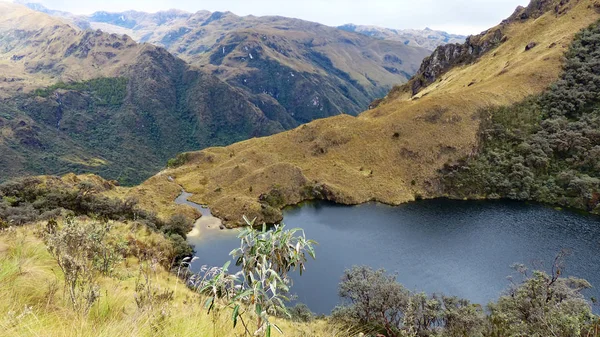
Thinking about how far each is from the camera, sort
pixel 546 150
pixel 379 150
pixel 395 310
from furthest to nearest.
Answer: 1. pixel 379 150
2. pixel 546 150
3. pixel 395 310

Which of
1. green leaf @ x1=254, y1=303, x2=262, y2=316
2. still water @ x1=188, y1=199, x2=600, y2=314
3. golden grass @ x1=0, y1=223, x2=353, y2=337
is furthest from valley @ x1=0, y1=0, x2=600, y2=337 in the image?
green leaf @ x1=254, y1=303, x2=262, y2=316

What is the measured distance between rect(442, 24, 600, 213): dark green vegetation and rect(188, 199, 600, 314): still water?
448 cm

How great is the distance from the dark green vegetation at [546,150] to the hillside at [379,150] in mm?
3168

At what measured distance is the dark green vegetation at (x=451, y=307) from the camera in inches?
903

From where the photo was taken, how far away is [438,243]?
54.1m

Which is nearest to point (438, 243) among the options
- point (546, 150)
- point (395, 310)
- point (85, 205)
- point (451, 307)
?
point (451, 307)

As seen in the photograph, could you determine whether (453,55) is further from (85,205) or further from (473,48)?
(85,205)

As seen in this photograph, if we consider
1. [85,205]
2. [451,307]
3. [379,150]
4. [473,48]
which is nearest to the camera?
[451,307]

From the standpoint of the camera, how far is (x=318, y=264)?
4909cm

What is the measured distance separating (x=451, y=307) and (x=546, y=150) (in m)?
62.1

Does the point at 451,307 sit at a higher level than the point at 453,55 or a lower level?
lower

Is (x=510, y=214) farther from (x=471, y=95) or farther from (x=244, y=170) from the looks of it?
(x=244, y=170)

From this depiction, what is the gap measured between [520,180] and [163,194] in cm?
7646

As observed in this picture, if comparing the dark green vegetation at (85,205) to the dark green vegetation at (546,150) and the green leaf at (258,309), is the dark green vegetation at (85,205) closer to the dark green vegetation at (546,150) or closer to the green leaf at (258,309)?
the green leaf at (258,309)
